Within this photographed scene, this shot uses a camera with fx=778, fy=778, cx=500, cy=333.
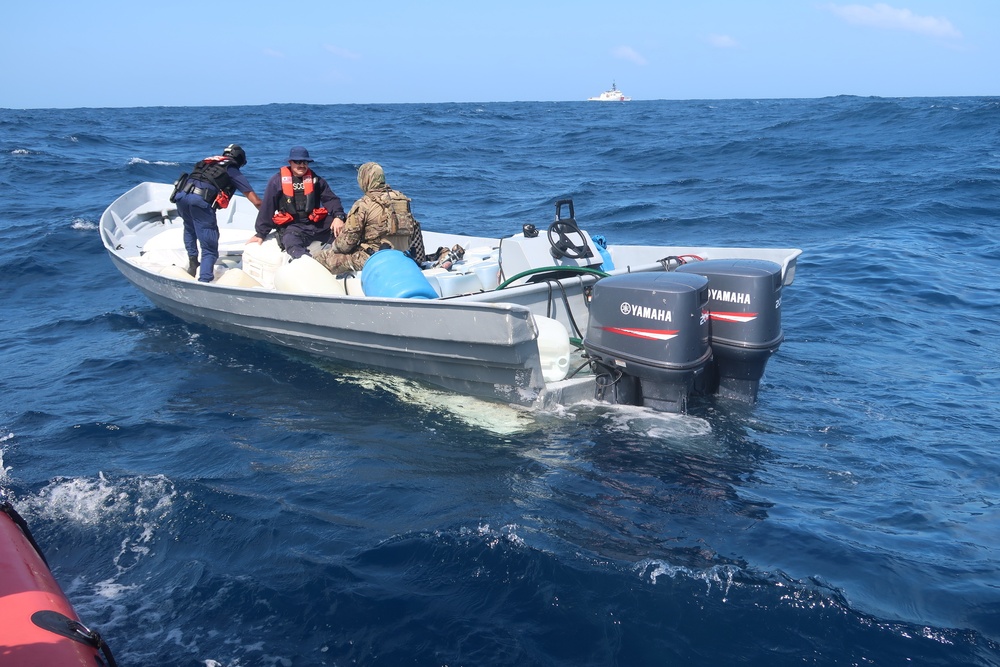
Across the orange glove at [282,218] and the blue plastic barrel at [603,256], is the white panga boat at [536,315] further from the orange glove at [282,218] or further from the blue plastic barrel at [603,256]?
the orange glove at [282,218]

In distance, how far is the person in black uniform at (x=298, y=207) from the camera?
7289 mm

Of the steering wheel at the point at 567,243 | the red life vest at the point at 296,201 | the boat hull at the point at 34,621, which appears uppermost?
the red life vest at the point at 296,201

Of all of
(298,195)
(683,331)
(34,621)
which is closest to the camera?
(34,621)

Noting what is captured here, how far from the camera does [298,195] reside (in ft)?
24.1

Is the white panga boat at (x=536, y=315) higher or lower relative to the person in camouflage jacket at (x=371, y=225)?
lower

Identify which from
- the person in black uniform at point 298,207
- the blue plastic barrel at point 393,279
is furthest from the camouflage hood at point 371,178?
the blue plastic barrel at point 393,279

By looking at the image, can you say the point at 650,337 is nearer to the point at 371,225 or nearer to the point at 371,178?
the point at 371,225

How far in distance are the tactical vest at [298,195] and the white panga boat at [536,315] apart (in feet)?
1.35

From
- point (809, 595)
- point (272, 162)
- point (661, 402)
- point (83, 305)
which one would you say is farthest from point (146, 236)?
point (272, 162)

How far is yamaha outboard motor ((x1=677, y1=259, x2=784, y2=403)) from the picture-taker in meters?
5.05

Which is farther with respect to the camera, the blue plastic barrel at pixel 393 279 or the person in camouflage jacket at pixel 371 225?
the person in camouflage jacket at pixel 371 225

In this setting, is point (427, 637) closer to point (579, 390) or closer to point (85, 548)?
point (85, 548)

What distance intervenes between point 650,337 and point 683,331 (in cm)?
20

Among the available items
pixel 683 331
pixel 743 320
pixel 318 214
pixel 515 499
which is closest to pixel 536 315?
pixel 683 331
